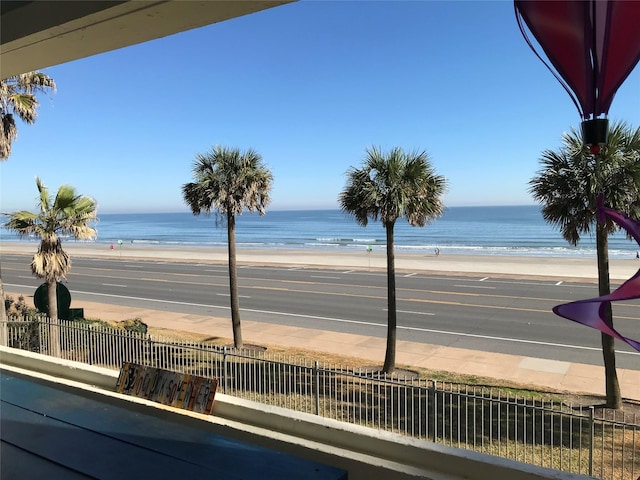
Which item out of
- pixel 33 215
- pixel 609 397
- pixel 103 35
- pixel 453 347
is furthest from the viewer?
pixel 453 347

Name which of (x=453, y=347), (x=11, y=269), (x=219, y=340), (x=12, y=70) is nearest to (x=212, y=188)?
(x=219, y=340)

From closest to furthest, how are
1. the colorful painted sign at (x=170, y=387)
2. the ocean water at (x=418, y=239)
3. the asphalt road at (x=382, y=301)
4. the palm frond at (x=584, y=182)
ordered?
the colorful painted sign at (x=170, y=387), the palm frond at (x=584, y=182), the asphalt road at (x=382, y=301), the ocean water at (x=418, y=239)

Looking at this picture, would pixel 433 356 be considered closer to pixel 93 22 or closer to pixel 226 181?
pixel 226 181

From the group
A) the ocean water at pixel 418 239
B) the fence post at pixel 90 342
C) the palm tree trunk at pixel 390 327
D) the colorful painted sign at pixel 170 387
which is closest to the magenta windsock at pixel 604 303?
the colorful painted sign at pixel 170 387

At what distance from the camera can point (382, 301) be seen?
19.6 metres

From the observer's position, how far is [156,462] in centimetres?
197

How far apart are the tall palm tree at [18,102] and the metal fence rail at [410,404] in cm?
430

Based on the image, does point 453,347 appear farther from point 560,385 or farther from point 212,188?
point 212,188

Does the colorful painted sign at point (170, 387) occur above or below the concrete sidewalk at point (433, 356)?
above

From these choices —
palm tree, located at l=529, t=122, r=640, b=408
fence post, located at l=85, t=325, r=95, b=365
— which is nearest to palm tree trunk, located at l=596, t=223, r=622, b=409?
palm tree, located at l=529, t=122, r=640, b=408

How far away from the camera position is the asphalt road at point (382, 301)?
13703 mm

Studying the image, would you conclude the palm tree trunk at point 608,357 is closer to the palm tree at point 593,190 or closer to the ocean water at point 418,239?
the palm tree at point 593,190

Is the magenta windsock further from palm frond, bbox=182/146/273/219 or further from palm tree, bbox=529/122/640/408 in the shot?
palm frond, bbox=182/146/273/219

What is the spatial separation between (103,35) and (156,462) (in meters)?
1.80
